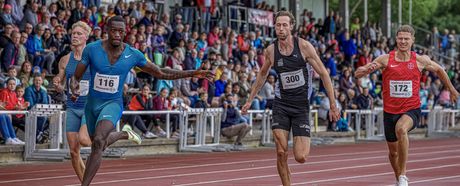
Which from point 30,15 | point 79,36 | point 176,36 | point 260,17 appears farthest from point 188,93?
point 79,36

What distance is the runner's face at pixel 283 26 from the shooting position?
1257cm

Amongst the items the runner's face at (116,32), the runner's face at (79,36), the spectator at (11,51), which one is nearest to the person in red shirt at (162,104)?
the spectator at (11,51)

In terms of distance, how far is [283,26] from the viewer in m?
12.6

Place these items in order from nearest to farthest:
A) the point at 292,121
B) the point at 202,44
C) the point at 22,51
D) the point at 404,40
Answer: the point at 292,121 < the point at 404,40 < the point at 22,51 < the point at 202,44

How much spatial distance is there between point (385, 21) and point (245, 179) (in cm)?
2981

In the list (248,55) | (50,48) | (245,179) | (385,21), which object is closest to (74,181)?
(245,179)

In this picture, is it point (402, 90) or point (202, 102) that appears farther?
point (202, 102)

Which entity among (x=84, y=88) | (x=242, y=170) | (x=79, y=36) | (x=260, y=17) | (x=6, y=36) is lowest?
(x=242, y=170)

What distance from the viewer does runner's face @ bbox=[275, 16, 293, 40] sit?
1257 centimetres

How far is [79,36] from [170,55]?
42.6 feet

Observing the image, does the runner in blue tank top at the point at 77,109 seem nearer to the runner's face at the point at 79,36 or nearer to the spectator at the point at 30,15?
the runner's face at the point at 79,36

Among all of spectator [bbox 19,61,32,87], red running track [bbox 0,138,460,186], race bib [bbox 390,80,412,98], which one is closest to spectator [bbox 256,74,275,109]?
red running track [bbox 0,138,460,186]

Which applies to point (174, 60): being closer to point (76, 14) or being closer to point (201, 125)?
point (201, 125)

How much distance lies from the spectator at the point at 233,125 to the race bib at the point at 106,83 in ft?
44.7
